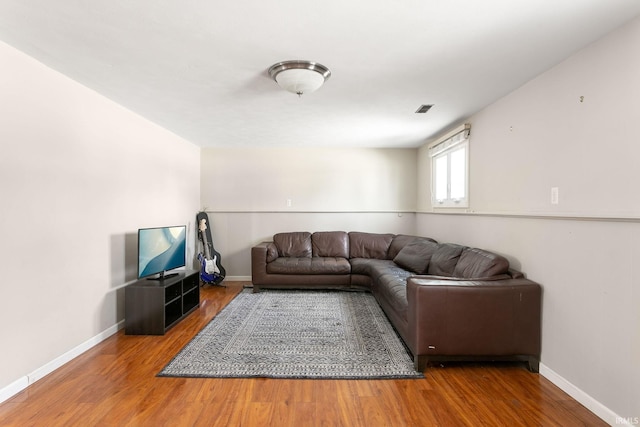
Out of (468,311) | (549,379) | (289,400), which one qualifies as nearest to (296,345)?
(289,400)

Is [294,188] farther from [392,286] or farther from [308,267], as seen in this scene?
[392,286]

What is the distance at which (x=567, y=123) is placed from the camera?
2.11 metres

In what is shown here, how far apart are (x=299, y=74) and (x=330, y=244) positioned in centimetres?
317

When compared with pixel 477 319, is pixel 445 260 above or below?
above

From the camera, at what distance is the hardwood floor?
5.86 feet

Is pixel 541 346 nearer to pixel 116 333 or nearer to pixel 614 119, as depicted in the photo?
pixel 614 119

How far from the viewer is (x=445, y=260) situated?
133 inches

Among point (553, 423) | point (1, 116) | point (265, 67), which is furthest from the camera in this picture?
point (265, 67)

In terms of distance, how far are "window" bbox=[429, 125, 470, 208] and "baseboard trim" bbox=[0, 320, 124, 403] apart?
4006 mm

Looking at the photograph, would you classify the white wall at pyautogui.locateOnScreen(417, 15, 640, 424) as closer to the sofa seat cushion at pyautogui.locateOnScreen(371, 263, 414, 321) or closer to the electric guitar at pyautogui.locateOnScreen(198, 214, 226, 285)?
the sofa seat cushion at pyautogui.locateOnScreen(371, 263, 414, 321)

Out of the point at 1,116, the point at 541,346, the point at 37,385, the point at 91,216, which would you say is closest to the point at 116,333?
the point at 37,385

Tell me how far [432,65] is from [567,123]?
39.6 inches

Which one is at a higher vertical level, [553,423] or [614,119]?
[614,119]

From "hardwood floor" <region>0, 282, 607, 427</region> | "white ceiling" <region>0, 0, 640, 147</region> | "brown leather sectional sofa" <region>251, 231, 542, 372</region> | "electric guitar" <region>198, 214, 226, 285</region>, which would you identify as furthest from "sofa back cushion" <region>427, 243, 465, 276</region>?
"electric guitar" <region>198, 214, 226, 285</region>
